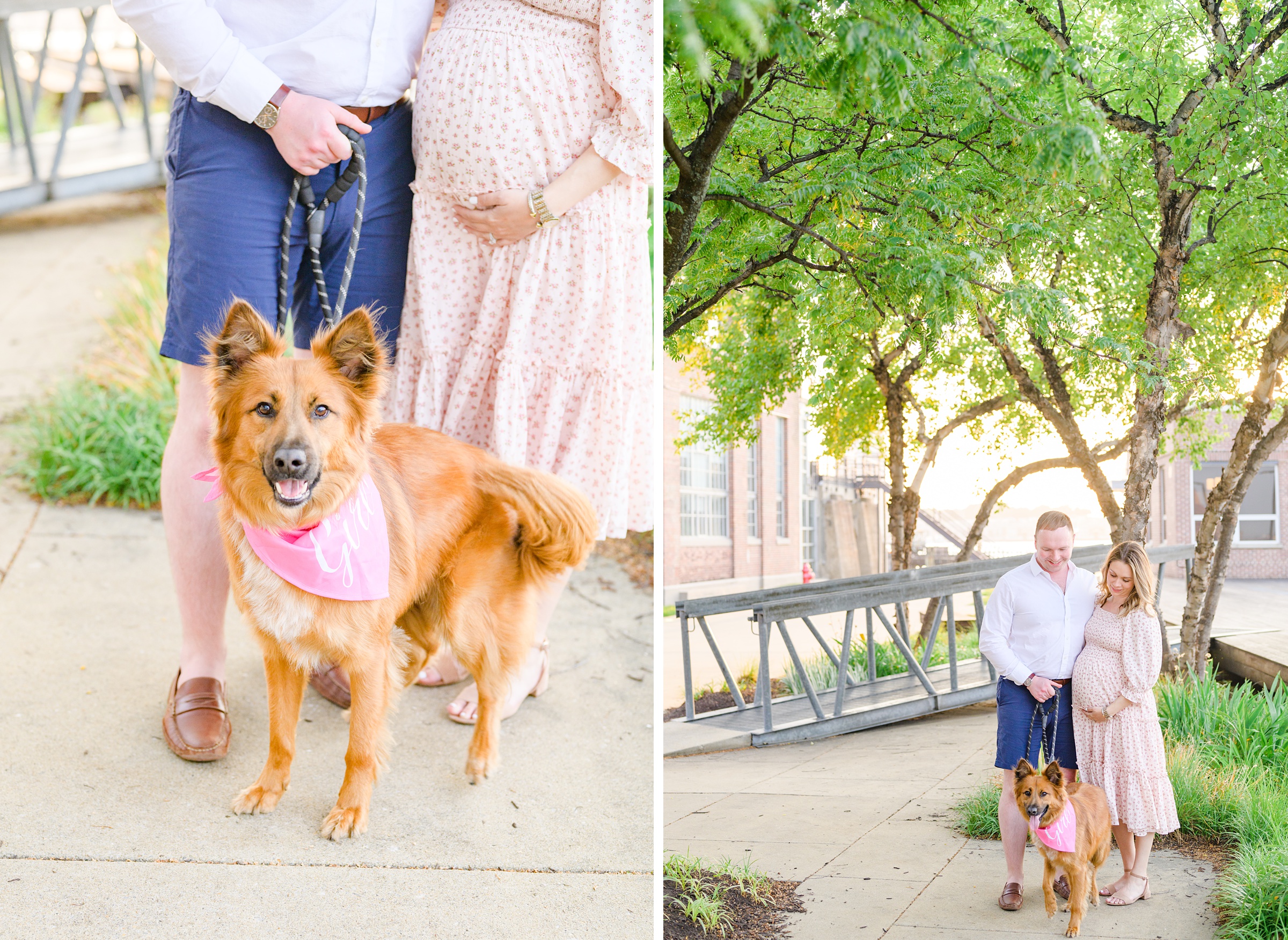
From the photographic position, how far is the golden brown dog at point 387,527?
2117 millimetres

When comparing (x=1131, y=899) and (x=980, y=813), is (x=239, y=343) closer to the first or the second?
(x=980, y=813)

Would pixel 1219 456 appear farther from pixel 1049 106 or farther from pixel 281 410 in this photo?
pixel 281 410

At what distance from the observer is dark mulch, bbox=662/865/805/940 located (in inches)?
119

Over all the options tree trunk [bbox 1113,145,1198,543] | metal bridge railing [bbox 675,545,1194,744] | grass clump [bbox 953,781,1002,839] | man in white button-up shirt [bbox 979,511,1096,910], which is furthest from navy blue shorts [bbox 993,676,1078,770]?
tree trunk [bbox 1113,145,1198,543]

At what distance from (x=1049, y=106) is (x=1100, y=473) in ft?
5.02

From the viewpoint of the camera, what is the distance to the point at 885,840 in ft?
11.2

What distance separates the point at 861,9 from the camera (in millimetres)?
2002

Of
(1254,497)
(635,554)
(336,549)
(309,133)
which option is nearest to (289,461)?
(336,549)

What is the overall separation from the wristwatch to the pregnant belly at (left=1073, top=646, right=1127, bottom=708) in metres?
2.76

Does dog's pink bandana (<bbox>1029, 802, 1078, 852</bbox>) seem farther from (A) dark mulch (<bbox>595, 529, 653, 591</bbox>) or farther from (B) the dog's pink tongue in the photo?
(B) the dog's pink tongue

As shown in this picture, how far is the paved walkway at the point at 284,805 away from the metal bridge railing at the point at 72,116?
14.4 ft

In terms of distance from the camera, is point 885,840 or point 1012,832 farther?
point 885,840

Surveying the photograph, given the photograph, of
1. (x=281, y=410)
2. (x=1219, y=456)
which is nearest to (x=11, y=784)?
(x=281, y=410)

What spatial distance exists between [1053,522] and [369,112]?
7.76 feet
